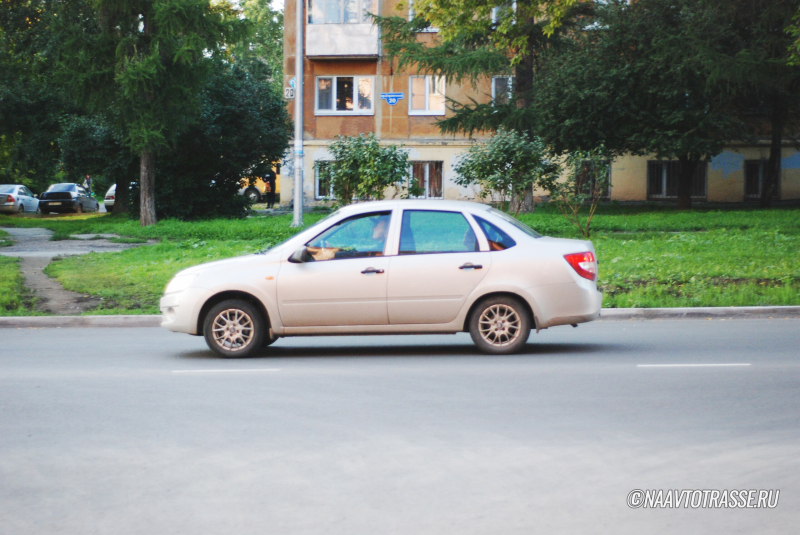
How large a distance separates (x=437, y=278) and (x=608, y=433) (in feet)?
11.8

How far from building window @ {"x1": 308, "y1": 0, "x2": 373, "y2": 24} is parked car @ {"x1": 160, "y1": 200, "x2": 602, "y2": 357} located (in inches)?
1311

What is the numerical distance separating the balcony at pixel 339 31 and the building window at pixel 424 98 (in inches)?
98.0

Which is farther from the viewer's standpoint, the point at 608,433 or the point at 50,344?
the point at 50,344

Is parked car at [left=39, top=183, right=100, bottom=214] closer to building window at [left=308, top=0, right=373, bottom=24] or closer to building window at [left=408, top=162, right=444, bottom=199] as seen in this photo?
building window at [left=308, top=0, right=373, bottom=24]

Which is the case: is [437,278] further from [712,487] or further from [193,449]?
[712,487]

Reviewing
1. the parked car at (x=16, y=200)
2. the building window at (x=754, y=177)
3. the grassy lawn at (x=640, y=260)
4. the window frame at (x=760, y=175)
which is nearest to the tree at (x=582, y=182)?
the grassy lawn at (x=640, y=260)

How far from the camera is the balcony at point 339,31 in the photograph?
40.9 m

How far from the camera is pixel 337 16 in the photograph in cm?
4119

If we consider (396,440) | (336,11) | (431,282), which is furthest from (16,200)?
(396,440)

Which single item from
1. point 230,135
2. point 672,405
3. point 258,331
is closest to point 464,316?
point 258,331

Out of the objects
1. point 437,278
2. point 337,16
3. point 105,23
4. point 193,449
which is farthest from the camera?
point 337,16

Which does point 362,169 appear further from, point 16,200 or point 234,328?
point 16,200

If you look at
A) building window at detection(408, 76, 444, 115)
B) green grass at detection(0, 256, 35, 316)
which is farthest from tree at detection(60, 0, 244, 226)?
building window at detection(408, 76, 444, 115)

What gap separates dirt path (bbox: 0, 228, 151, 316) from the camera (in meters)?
14.0
